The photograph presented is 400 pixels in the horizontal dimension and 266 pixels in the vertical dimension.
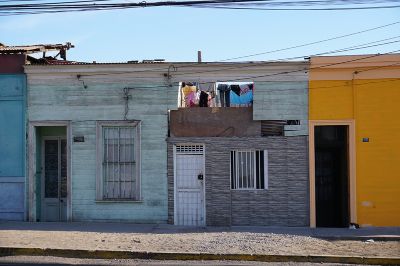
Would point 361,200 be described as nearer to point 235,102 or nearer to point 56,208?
point 235,102

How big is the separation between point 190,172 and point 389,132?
17.4 feet

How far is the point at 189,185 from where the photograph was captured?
14.0 m

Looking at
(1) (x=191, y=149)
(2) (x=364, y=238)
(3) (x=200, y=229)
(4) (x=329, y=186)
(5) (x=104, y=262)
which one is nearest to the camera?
(5) (x=104, y=262)

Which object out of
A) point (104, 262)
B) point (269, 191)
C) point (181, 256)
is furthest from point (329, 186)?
point (104, 262)

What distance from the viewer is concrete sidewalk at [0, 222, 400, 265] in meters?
10.2

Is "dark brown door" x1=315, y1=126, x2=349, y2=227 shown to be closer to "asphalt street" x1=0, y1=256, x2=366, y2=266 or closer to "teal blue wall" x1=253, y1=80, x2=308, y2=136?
"teal blue wall" x1=253, y1=80, x2=308, y2=136

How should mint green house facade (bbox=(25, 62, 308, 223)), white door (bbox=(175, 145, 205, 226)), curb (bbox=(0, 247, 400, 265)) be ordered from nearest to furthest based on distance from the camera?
curb (bbox=(0, 247, 400, 265)) < mint green house facade (bbox=(25, 62, 308, 223)) < white door (bbox=(175, 145, 205, 226))

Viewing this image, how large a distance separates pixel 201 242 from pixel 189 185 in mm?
2901

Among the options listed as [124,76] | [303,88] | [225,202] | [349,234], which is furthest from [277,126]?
[124,76]

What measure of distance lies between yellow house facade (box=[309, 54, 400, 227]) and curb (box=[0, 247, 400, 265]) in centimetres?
356

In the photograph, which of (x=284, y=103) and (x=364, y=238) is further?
(x=284, y=103)

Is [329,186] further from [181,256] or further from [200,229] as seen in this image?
[181,256]

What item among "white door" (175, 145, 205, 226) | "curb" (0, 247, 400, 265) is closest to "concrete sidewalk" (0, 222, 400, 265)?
"curb" (0, 247, 400, 265)

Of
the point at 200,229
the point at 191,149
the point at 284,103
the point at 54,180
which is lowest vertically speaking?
the point at 200,229
